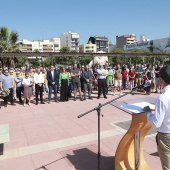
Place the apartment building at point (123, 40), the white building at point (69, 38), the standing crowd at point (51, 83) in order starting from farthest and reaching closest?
the white building at point (69, 38)
the apartment building at point (123, 40)
the standing crowd at point (51, 83)

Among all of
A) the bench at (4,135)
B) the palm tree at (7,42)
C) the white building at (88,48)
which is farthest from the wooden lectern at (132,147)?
the white building at (88,48)

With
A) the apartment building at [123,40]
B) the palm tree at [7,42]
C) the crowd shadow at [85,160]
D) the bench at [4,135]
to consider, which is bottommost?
the crowd shadow at [85,160]

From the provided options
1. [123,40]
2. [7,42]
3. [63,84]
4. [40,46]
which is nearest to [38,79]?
[63,84]

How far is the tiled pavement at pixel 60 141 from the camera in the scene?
435 cm

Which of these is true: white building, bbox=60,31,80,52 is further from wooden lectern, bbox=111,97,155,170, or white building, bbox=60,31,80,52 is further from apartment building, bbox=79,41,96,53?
wooden lectern, bbox=111,97,155,170

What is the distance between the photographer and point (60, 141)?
18.0ft

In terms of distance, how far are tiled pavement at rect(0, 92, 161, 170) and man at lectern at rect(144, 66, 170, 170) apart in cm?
136

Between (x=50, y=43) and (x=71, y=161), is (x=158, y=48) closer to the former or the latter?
(x=71, y=161)

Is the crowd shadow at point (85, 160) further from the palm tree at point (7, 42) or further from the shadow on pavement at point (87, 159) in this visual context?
the palm tree at point (7, 42)

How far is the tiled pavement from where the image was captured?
435 centimetres

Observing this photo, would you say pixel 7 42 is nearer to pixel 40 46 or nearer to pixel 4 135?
pixel 4 135

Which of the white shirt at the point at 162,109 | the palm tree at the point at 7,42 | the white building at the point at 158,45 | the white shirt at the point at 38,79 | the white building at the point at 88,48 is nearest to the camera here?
the white shirt at the point at 162,109

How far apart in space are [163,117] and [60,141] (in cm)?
341

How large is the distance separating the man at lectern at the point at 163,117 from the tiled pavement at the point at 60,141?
136 cm
